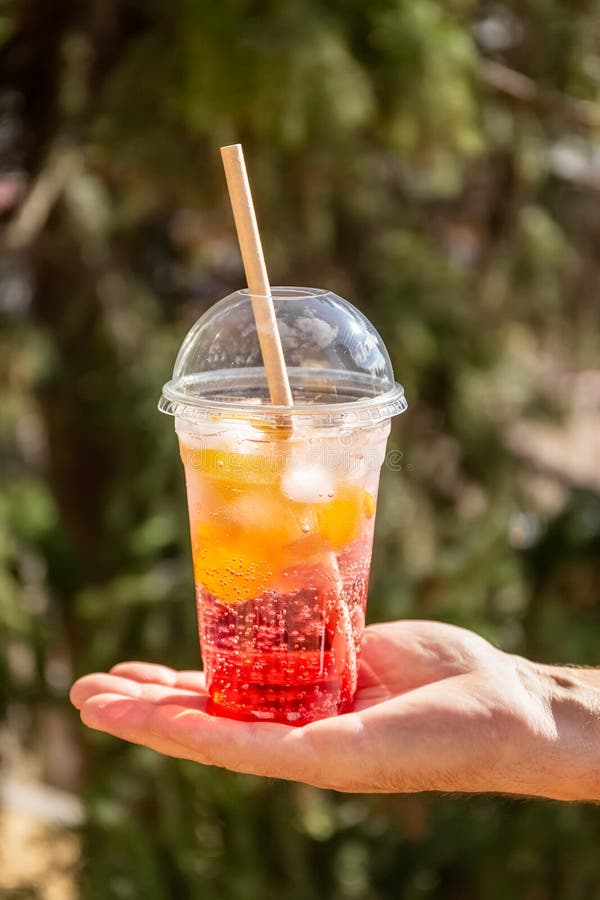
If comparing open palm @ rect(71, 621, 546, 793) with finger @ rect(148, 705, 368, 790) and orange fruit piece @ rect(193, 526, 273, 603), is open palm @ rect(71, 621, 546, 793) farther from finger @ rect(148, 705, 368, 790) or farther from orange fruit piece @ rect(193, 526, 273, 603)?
orange fruit piece @ rect(193, 526, 273, 603)

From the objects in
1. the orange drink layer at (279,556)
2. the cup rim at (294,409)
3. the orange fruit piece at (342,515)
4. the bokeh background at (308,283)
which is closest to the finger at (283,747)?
the orange drink layer at (279,556)

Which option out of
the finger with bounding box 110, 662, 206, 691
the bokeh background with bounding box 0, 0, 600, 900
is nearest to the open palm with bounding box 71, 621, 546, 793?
the finger with bounding box 110, 662, 206, 691

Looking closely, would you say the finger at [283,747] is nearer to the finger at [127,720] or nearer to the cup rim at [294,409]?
the finger at [127,720]

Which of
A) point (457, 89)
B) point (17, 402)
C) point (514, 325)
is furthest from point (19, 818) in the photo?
point (457, 89)

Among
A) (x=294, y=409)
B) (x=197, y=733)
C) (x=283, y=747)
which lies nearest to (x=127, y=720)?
(x=197, y=733)

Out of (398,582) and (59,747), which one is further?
(59,747)

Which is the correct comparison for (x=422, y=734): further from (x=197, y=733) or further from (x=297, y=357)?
(x=297, y=357)

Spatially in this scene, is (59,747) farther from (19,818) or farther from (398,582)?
(398,582)
